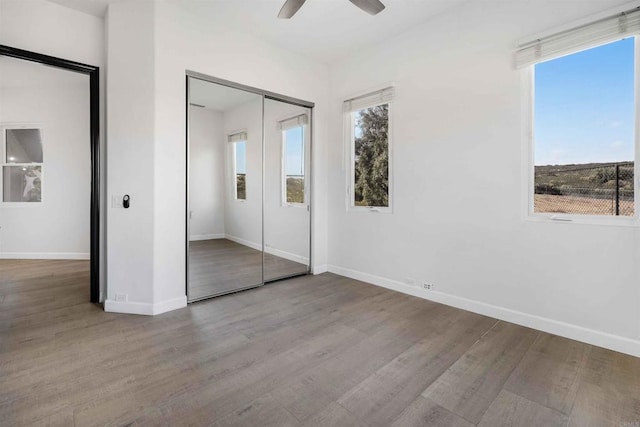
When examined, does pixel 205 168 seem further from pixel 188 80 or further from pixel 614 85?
pixel 614 85

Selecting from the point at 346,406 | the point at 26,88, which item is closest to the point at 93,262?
the point at 26,88

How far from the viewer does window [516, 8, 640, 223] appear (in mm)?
2254

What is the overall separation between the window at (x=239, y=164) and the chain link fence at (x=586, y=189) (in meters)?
3.10

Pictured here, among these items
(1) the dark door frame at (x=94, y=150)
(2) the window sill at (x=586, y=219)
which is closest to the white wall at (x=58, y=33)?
(1) the dark door frame at (x=94, y=150)

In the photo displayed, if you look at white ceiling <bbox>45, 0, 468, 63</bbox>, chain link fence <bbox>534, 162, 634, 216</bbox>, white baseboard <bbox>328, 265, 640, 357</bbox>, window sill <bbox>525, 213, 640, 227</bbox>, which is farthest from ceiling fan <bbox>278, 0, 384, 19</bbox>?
white baseboard <bbox>328, 265, 640, 357</bbox>

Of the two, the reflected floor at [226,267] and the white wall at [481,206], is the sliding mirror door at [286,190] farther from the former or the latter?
the white wall at [481,206]

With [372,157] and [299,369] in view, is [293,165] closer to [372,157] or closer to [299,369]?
[372,157]

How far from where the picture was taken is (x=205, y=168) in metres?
3.42

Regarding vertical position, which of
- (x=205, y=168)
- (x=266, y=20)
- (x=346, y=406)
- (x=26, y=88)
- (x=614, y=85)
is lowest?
(x=346, y=406)

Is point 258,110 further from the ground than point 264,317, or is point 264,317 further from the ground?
point 258,110

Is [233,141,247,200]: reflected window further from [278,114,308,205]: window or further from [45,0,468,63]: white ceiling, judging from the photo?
[45,0,468,63]: white ceiling

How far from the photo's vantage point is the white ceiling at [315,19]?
117 inches

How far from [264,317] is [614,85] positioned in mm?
3511

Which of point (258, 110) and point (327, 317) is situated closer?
point (327, 317)
